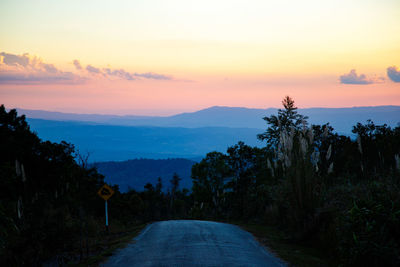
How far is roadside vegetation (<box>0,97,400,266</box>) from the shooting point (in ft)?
33.2

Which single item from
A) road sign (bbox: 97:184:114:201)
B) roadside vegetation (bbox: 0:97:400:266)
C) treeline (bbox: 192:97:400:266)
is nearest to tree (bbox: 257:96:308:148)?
roadside vegetation (bbox: 0:97:400:266)

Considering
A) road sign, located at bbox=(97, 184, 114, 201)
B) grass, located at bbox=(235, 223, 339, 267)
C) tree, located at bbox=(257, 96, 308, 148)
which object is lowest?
grass, located at bbox=(235, 223, 339, 267)

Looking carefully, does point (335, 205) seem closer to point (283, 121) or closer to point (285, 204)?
point (285, 204)

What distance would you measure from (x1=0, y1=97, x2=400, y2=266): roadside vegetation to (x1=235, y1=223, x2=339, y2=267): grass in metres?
0.03

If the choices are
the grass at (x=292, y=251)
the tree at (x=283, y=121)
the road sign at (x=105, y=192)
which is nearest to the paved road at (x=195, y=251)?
the grass at (x=292, y=251)

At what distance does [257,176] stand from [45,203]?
79.6 feet

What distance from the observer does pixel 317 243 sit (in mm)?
13000

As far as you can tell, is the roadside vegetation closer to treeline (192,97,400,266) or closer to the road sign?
treeline (192,97,400,266)

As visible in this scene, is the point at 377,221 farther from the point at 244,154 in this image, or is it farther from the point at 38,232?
the point at 244,154

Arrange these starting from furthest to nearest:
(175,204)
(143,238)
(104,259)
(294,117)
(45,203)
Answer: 1. (175,204)
2. (294,117)
3. (45,203)
4. (143,238)
5. (104,259)

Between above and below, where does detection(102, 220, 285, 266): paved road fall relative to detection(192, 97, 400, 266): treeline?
below

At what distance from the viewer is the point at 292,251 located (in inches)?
496

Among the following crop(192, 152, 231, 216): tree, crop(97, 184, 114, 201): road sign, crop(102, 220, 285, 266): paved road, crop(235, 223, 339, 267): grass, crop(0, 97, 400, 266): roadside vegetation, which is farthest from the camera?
crop(192, 152, 231, 216): tree

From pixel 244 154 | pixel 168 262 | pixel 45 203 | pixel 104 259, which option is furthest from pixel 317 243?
pixel 244 154
